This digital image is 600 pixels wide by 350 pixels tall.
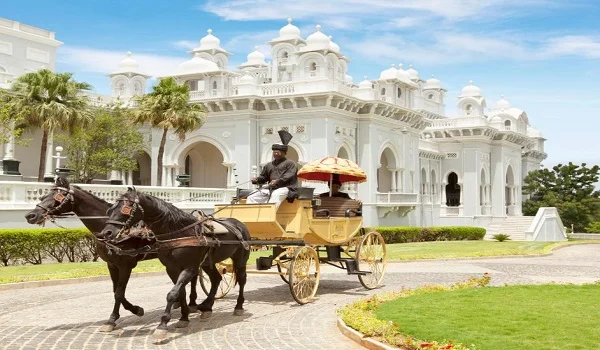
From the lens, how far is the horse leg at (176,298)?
8.74 metres

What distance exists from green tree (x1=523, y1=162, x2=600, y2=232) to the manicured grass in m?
46.6

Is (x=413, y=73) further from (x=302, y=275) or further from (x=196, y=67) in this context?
(x=302, y=275)

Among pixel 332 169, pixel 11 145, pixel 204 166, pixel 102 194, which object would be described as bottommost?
pixel 102 194

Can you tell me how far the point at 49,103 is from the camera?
31078 millimetres

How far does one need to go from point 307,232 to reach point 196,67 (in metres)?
29.3

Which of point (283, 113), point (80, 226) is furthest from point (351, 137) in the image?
point (80, 226)

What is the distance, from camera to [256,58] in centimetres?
5712

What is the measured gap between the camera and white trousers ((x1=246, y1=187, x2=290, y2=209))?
12078mm

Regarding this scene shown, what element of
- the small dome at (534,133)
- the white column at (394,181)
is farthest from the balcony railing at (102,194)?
the small dome at (534,133)

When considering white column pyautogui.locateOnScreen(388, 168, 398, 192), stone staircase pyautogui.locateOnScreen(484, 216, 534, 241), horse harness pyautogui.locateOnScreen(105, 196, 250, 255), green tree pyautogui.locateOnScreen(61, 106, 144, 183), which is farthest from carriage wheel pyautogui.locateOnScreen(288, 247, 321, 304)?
stone staircase pyautogui.locateOnScreen(484, 216, 534, 241)

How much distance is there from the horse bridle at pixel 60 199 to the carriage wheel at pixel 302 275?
150 inches

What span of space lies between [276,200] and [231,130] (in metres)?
27.5

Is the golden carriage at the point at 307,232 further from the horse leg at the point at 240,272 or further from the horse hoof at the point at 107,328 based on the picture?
the horse hoof at the point at 107,328

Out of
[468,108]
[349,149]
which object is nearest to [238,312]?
[349,149]
